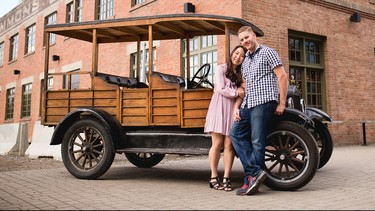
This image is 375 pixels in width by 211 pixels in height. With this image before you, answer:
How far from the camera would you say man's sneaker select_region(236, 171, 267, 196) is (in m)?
3.95

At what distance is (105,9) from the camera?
1628cm

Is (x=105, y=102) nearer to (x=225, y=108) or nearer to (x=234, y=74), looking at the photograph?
(x=225, y=108)

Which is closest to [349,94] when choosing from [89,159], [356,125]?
[356,125]

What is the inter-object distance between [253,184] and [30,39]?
862 inches

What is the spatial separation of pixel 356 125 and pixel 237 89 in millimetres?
9568

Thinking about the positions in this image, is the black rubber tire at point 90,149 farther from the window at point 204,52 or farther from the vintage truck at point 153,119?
the window at point 204,52

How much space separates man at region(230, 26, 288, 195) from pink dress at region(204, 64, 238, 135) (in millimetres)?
141

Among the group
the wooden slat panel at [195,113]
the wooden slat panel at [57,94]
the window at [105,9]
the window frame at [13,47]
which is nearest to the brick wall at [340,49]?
the wooden slat panel at [195,113]

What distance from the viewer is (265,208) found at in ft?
10.8

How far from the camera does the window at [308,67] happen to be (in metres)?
11.5

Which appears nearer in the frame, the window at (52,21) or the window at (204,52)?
the window at (204,52)

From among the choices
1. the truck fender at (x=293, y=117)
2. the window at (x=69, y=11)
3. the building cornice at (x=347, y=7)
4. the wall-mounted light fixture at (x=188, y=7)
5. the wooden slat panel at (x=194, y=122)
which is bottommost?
the wooden slat panel at (x=194, y=122)

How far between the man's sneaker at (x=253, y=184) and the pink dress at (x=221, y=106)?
64 cm

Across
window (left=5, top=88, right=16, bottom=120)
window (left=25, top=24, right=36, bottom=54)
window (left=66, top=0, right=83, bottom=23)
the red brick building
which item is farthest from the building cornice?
window (left=5, top=88, right=16, bottom=120)
